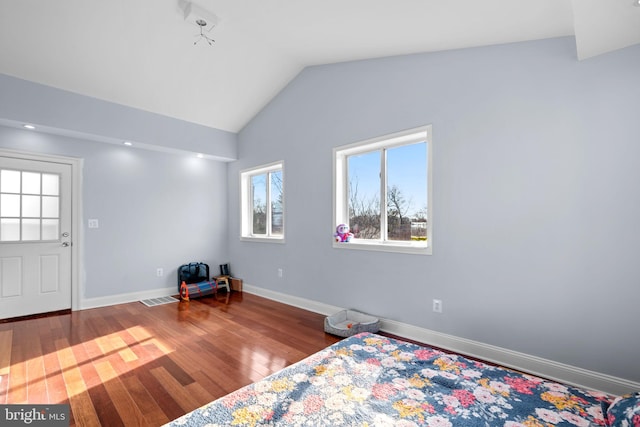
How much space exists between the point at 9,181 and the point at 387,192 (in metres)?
4.51

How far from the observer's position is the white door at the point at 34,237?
3584mm

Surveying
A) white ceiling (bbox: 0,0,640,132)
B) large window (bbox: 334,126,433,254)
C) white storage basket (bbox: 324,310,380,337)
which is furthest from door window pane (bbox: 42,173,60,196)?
white storage basket (bbox: 324,310,380,337)

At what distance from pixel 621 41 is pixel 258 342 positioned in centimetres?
355

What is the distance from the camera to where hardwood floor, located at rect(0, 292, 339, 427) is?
1.97 m

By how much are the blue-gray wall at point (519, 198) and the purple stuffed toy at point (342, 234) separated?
0.63 feet

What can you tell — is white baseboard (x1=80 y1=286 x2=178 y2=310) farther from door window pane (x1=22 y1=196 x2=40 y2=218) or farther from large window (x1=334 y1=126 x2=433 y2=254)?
large window (x1=334 y1=126 x2=433 y2=254)

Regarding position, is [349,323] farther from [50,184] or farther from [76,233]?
[50,184]

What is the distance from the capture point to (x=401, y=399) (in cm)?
157

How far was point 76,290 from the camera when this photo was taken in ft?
13.0

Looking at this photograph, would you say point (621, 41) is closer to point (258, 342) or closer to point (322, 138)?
point (322, 138)

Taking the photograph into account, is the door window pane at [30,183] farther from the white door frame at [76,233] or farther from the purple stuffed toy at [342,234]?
the purple stuffed toy at [342,234]

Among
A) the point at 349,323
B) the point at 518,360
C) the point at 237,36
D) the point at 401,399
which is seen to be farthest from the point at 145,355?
the point at 237,36

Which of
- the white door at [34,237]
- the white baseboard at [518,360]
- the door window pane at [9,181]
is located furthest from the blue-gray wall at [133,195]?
the white baseboard at [518,360]

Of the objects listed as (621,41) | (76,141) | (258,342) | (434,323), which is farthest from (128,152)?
(621,41)
